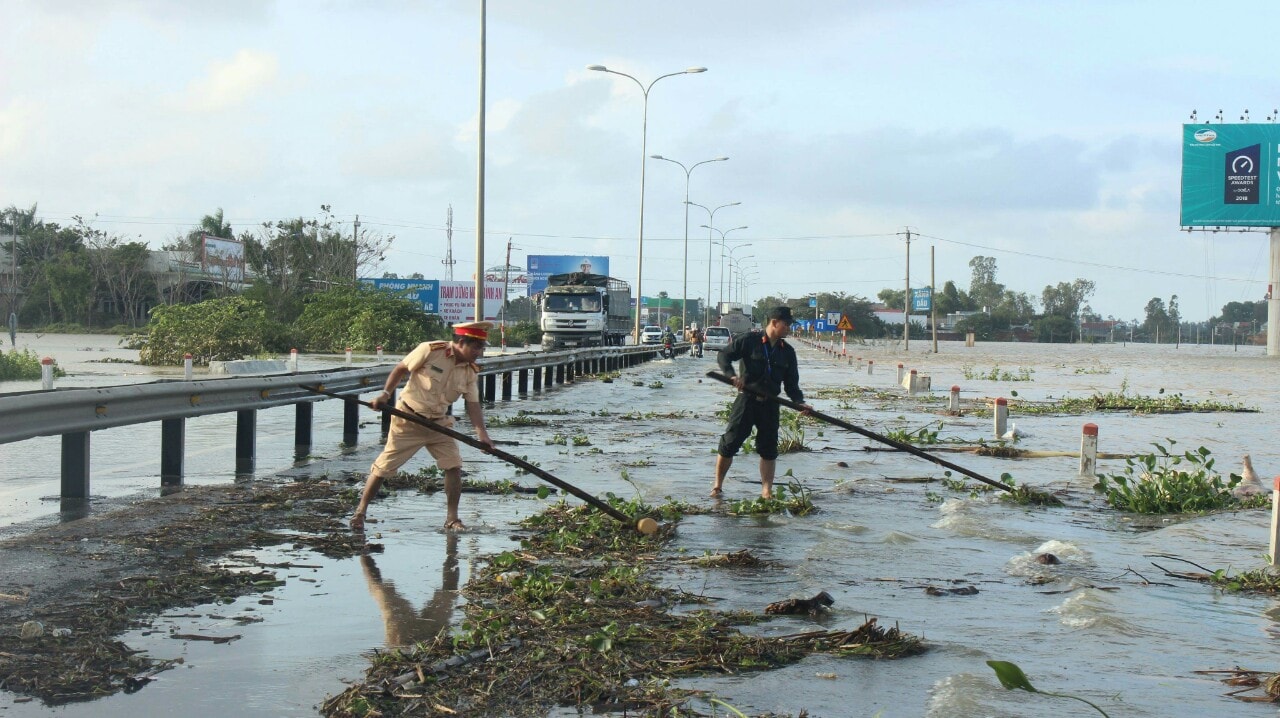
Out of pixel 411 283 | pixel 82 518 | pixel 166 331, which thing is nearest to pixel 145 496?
pixel 82 518

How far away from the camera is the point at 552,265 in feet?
330

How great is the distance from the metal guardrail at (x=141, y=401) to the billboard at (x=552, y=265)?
85256mm

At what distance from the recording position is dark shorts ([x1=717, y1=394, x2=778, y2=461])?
35.4 ft

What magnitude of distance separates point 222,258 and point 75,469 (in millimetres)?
70814

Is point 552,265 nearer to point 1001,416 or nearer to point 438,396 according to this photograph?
point 1001,416

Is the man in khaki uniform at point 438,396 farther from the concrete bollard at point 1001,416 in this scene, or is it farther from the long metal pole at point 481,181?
the long metal pole at point 481,181

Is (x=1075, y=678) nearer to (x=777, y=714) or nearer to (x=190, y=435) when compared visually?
(x=777, y=714)

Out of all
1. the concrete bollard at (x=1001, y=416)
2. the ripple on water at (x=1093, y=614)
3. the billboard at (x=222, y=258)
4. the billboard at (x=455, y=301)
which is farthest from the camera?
the billboard at (x=222, y=258)

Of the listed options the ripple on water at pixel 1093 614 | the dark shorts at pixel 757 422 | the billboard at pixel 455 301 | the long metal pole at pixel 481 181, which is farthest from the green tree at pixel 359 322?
the ripple on water at pixel 1093 614

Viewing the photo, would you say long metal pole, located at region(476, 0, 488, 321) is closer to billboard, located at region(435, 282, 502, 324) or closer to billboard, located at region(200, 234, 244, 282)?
billboard, located at region(435, 282, 502, 324)

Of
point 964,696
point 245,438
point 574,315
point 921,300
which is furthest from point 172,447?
point 921,300

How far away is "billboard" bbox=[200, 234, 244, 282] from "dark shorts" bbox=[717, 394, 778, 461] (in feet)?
219

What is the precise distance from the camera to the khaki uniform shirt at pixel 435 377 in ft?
29.0

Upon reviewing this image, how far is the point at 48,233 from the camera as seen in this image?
271 feet
